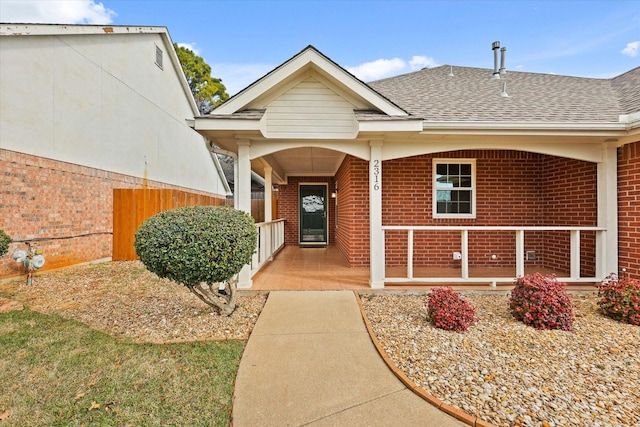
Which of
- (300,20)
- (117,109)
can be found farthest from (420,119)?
(300,20)

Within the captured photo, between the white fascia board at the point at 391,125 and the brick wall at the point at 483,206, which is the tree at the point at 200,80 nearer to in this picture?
the brick wall at the point at 483,206

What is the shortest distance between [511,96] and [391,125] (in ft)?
13.0

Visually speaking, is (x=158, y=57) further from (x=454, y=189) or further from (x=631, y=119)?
(x=631, y=119)

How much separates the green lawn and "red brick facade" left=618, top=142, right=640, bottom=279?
7.25m

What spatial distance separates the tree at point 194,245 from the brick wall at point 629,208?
23.3 feet

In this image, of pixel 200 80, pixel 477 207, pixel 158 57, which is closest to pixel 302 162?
pixel 477 207

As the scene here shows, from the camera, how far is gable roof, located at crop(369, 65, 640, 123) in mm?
5836

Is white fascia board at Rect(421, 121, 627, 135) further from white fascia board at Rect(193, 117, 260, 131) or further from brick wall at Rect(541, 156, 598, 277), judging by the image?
white fascia board at Rect(193, 117, 260, 131)

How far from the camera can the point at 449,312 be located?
4.03 metres

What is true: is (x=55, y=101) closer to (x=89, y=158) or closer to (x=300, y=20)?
(x=89, y=158)

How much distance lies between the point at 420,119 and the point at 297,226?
827 cm

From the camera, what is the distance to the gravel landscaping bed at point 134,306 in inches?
161

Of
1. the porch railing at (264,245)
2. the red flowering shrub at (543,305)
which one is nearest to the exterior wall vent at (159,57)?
the porch railing at (264,245)

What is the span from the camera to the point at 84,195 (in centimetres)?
804
